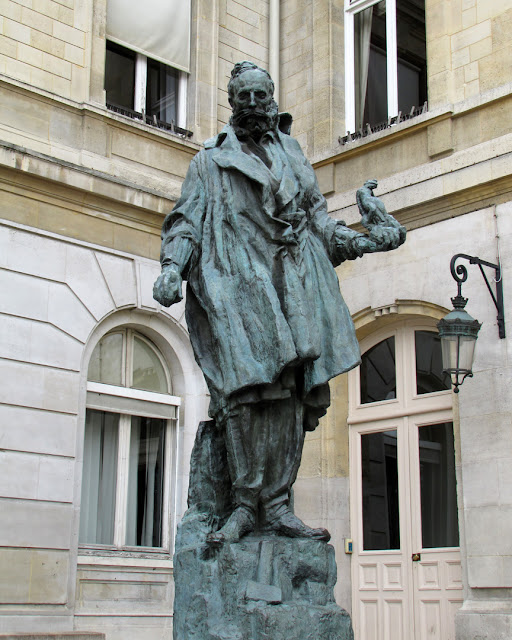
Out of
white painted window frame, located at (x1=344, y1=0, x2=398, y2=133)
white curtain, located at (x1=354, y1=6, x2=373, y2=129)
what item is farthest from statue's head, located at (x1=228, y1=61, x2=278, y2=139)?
white curtain, located at (x1=354, y1=6, x2=373, y2=129)

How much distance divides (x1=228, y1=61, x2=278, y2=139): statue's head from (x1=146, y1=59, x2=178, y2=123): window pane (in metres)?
8.63

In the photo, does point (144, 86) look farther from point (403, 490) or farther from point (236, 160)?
point (236, 160)

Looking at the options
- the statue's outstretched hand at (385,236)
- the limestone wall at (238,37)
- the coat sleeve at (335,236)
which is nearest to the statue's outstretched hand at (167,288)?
the coat sleeve at (335,236)

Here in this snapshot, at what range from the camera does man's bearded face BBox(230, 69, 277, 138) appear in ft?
17.1

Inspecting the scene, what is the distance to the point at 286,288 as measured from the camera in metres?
4.90

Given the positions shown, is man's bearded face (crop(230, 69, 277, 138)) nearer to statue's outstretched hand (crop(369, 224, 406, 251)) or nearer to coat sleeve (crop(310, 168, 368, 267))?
coat sleeve (crop(310, 168, 368, 267))

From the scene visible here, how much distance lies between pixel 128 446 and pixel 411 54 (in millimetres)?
5925

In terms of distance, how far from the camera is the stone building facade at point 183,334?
11.1 meters

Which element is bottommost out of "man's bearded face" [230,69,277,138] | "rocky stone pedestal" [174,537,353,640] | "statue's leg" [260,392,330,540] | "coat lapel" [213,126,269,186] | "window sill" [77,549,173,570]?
"rocky stone pedestal" [174,537,353,640]

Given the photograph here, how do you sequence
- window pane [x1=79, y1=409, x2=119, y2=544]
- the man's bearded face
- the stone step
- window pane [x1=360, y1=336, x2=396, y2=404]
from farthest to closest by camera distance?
1. window pane [x1=360, y1=336, x2=396, y2=404]
2. window pane [x1=79, y1=409, x2=119, y2=544]
3. the stone step
4. the man's bearded face

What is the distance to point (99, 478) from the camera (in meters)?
12.3

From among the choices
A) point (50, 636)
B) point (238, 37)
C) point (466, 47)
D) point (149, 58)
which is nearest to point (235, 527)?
point (50, 636)

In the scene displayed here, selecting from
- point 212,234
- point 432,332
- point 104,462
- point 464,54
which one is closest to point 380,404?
point 432,332

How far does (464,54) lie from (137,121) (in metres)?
4.01
